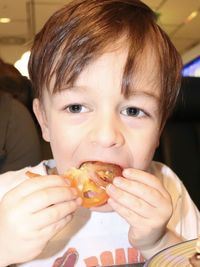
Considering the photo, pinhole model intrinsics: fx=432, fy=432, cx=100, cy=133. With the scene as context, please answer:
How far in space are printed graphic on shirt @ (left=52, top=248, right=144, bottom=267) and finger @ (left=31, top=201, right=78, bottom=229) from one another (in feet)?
0.89

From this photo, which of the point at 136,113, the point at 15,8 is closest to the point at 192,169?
the point at 136,113

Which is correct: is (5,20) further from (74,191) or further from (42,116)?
(74,191)

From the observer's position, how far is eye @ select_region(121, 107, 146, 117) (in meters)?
0.84

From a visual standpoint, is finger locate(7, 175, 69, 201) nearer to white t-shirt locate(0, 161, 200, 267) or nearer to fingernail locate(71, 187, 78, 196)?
→ fingernail locate(71, 187, 78, 196)

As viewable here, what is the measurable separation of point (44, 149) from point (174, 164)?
1.80 ft

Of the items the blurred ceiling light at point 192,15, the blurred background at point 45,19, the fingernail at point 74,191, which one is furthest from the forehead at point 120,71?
the blurred ceiling light at point 192,15

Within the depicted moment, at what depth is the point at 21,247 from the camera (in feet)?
2.39

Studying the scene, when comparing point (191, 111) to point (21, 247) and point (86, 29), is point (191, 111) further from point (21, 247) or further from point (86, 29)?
point (21, 247)

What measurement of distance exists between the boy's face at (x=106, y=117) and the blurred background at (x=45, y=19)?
4374 mm

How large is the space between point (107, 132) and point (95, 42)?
19 centimetres

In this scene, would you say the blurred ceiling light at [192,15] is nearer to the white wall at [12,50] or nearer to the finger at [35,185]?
the white wall at [12,50]

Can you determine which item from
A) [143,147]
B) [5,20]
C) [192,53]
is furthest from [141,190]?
[192,53]

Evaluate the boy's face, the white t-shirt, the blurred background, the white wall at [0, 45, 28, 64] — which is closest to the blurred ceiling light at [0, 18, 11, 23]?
the blurred background

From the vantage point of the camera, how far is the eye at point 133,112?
845 millimetres
